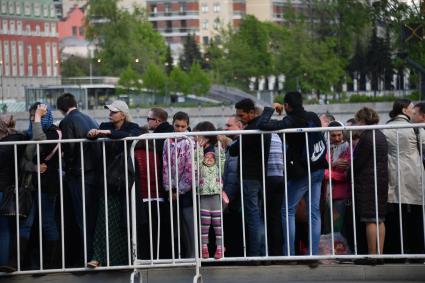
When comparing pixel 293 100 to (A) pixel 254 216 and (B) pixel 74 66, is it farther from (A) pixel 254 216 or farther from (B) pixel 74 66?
(B) pixel 74 66

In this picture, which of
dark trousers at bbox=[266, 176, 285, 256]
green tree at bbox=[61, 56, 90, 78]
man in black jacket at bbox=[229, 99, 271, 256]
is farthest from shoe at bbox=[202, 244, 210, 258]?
green tree at bbox=[61, 56, 90, 78]

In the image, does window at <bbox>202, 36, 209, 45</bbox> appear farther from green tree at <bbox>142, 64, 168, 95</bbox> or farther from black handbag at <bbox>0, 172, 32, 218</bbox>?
black handbag at <bbox>0, 172, 32, 218</bbox>

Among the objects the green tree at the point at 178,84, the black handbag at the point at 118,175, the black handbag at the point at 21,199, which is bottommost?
the black handbag at the point at 21,199

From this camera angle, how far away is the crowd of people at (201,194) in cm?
1512

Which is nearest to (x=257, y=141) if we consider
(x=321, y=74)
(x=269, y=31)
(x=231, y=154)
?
(x=231, y=154)

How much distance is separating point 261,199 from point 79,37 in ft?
594

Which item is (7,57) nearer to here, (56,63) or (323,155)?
(56,63)

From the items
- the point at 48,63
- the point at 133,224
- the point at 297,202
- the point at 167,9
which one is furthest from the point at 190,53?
the point at 133,224

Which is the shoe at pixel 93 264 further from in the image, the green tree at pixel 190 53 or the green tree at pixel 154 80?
the green tree at pixel 190 53

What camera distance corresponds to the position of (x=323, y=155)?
1530 centimetres

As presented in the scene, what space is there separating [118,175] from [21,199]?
0.95m

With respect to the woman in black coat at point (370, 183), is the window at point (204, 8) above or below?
above

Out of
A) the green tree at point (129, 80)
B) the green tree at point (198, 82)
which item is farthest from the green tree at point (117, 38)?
the green tree at point (198, 82)

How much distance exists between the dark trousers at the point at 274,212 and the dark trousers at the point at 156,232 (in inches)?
37.0
